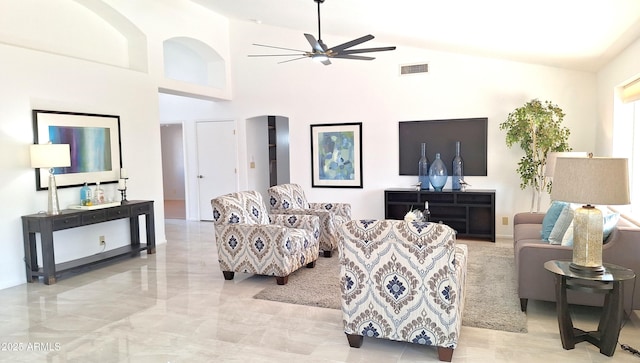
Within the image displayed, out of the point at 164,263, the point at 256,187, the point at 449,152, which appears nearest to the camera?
the point at 164,263

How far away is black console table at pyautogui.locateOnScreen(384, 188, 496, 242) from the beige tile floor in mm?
2770

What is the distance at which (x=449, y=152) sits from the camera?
22.7 feet

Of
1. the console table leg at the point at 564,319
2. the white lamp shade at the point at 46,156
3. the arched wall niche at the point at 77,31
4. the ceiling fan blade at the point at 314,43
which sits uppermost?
the arched wall niche at the point at 77,31

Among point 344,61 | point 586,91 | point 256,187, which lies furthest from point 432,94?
point 256,187

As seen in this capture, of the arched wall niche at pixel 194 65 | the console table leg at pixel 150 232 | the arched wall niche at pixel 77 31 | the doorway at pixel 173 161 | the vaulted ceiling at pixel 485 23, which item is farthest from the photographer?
the doorway at pixel 173 161

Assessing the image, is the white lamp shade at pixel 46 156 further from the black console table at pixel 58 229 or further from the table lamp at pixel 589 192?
the table lamp at pixel 589 192

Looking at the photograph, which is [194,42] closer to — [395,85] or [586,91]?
[395,85]

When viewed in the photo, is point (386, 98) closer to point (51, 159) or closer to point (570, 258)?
point (570, 258)

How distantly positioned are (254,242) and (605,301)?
310 centimetres

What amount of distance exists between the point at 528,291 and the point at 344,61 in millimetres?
5129

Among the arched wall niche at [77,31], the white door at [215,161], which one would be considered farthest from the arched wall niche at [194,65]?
the arched wall niche at [77,31]

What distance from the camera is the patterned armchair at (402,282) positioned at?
2705 mm

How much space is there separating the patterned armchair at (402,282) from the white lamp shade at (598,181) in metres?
0.89

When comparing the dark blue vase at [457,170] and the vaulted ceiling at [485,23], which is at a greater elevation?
the vaulted ceiling at [485,23]
